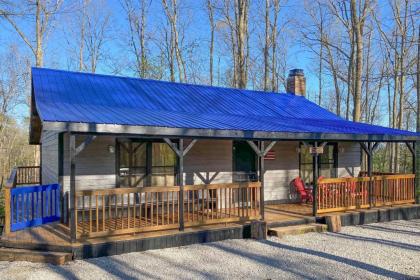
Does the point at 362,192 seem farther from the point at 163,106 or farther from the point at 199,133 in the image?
the point at 163,106

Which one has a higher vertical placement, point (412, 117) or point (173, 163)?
point (412, 117)

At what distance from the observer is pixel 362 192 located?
1125 cm

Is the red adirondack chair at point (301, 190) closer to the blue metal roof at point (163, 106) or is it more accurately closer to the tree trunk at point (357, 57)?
the blue metal roof at point (163, 106)

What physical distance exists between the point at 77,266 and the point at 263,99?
9570mm

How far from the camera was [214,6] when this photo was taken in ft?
92.4

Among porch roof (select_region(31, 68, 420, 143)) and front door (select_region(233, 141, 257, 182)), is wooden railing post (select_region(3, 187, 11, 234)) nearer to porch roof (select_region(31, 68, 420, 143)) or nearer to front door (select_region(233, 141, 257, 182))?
porch roof (select_region(31, 68, 420, 143))

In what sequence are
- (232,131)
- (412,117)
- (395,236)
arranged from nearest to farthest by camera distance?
(232,131), (395,236), (412,117)

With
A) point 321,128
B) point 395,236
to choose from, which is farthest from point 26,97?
point 395,236

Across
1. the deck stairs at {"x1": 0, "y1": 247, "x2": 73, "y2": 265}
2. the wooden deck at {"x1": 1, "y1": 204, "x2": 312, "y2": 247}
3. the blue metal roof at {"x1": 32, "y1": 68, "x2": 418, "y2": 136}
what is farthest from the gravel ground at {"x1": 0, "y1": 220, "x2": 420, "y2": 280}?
the blue metal roof at {"x1": 32, "y1": 68, "x2": 418, "y2": 136}

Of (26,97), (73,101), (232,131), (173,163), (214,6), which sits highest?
(214,6)

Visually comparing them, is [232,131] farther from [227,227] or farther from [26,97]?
[26,97]

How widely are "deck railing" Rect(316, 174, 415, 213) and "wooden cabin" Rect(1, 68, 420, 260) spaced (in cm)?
4

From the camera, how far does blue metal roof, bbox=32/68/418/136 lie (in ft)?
27.6

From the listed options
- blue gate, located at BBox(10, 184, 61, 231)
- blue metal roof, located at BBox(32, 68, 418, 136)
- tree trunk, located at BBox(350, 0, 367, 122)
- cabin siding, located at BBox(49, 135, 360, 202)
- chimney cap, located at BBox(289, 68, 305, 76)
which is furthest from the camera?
tree trunk, located at BBox(350, 0, 367, 122)
